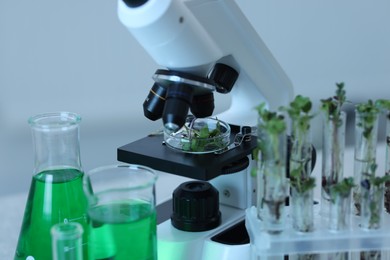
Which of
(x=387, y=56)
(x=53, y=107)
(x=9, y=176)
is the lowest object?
(x=9, y=176)

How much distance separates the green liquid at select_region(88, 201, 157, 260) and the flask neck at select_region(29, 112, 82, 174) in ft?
0.50

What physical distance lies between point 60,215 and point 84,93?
0.87 meters

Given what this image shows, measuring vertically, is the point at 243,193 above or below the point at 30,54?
below

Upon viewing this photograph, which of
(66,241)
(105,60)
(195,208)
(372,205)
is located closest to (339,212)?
(372,205)

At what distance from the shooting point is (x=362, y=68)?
6.56 ft

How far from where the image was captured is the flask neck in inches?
35.8

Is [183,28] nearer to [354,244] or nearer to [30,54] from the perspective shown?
[354,244]

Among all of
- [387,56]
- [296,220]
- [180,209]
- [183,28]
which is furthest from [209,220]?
[387,56]

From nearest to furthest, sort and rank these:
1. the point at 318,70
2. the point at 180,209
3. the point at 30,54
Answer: the point at 180,209
the point at 30,54
the point at 318,70

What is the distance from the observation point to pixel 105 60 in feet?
5.65

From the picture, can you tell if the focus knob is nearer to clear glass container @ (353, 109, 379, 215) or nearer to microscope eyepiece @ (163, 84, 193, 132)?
microscope eyepiece @ (163, 84, 193, 132)

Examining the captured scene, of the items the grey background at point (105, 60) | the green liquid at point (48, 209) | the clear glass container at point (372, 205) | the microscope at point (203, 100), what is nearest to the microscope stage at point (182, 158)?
the microscope at point (203, 100)

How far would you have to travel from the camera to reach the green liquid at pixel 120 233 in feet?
2.57

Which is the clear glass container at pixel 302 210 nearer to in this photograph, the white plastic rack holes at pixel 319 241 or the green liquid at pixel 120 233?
the white plastic rack holes at pixel 319 241
